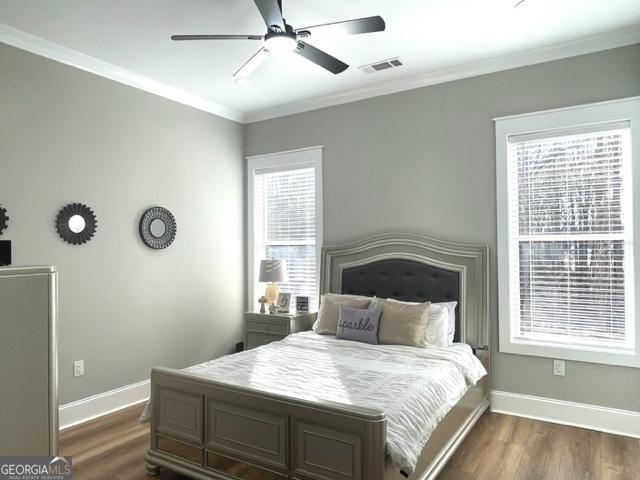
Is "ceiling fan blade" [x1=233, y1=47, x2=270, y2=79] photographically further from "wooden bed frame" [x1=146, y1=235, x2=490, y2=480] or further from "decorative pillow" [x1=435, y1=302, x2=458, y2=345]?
"decorative pillow" [x1=435, y1=302, x2=458, y2=345]

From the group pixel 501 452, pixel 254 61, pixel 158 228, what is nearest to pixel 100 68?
pixel 158 228

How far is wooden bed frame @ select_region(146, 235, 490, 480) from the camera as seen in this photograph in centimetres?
200

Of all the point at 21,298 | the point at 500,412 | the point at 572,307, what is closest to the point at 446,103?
the point at 572,307

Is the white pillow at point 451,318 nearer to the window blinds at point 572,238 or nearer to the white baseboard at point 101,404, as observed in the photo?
the window blinds at point 572,238

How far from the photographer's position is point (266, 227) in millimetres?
5176

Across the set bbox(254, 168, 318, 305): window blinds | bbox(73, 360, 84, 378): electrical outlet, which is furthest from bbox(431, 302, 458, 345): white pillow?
bbox(73, 360, 84, 378): electrical outlet

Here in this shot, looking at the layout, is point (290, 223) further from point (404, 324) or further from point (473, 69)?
point (473, 69)

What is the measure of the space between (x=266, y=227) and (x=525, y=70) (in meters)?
3.07

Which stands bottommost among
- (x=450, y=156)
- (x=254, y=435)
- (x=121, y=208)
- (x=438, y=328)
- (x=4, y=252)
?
(x=254, y=435)

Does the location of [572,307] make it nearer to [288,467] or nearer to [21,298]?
[288,467]

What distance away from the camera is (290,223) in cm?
496

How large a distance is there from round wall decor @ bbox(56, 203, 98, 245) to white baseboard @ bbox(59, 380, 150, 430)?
51.3 inches

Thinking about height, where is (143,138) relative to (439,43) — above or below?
below

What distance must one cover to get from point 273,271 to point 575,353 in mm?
2751
